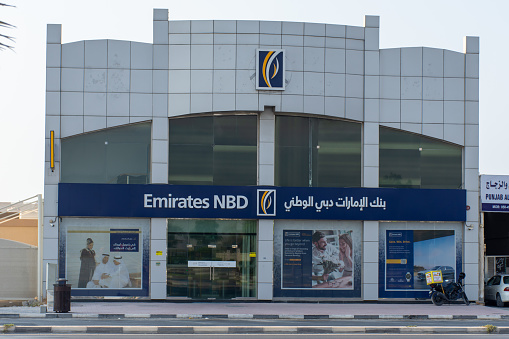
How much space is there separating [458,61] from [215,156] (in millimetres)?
10471

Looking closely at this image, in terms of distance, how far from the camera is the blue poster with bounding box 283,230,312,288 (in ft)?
87.8

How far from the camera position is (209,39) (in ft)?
86.6

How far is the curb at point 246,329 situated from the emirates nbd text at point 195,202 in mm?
8724

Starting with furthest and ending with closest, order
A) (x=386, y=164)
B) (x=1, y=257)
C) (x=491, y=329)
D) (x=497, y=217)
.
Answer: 1. (x=497, y=217)
2. (x=386, y=164)
3. (x=1, y=257)
4. (x=491, y=329)

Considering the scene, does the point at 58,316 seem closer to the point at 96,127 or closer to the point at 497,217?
the point at 96,127

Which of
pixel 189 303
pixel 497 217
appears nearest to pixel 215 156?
pixel 189 303

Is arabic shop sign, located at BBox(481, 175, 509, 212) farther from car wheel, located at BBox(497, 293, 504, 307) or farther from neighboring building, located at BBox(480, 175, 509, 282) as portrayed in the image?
car wheel, located at BBox(497, 293, 504, 307)

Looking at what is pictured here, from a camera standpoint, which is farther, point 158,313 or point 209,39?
point 209,39

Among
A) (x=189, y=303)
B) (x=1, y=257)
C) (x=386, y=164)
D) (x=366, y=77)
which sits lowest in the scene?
(x=189, y=303)

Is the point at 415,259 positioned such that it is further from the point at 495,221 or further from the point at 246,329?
the point at 246,329

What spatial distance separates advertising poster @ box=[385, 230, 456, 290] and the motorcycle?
2.41 feet

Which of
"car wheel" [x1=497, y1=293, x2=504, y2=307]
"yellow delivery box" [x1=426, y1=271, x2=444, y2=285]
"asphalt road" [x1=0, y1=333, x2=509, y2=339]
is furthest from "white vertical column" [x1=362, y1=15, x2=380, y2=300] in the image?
"asphalt road" [x1=0, y1=333, x2=509, y2=339]

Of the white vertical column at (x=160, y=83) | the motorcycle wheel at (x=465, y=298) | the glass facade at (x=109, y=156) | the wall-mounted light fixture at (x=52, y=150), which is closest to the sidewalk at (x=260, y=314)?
the motorcycle wheel at (x=465, y=298)

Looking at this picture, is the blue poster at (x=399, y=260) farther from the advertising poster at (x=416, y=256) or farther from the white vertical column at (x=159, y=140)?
the white vertical column at (x=159, y=140)
